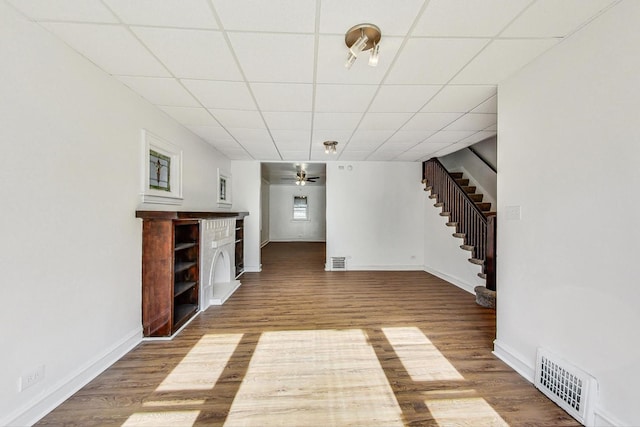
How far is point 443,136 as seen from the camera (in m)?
3.79

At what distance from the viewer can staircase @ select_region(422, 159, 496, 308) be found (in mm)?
3582

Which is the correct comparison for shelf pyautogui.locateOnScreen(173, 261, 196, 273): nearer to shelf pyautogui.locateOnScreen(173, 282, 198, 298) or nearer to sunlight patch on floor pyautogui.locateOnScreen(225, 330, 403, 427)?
shelf pyautogui.locateOnScreen(173, 282, 198, 298)

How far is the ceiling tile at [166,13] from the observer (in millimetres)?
1375

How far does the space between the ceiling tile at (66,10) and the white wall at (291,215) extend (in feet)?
31.4

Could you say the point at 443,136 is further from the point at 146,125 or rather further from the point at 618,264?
the point at 146,125

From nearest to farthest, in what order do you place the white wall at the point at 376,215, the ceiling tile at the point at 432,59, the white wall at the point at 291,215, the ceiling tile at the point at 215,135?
the ceiling tile at the point at 432,59 → the ceiling tile at the point at 215,135 → the white wall at the point at 376,215 → the white wall at the point at 291,215

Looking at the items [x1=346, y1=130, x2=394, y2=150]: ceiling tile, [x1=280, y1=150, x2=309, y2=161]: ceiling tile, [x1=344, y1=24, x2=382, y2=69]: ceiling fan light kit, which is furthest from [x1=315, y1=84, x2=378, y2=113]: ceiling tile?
[x1=280, y1=150, x2=309, y2=161]: ceiling tile

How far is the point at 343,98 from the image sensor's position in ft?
8.18

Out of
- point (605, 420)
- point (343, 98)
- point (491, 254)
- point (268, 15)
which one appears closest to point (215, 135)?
point (343, 98)

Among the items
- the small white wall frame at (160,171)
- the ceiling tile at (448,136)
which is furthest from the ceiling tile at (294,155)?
the ceiling tile at (448,136)

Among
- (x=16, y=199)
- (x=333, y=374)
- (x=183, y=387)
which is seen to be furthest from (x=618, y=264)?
Answer: (x=16, y=199)

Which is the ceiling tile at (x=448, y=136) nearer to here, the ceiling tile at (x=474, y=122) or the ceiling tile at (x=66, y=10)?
the ceiling tile at (x=474, y=122)

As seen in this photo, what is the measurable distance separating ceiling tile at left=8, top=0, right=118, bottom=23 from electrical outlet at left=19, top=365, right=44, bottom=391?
2225mm

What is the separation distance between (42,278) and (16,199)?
54 cm
